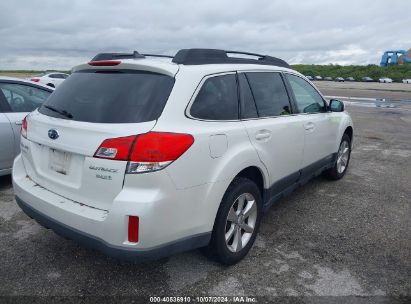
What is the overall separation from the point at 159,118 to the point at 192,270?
135 centimetres

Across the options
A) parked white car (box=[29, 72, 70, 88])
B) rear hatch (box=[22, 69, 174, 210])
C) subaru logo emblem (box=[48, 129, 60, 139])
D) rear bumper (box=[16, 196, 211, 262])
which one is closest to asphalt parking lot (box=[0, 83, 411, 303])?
rear bumper (box=[16, 196, 211, 262])

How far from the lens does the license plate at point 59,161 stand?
270cm

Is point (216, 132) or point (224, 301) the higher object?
point (216, 132)

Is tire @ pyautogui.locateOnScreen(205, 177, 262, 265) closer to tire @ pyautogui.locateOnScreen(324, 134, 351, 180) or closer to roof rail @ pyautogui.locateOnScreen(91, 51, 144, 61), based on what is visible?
roof rail @ pyautogui.locateOnScreen(91, 51, 144, 61)

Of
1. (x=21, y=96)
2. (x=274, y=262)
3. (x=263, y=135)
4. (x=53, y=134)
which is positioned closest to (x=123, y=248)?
(x=53, y=134)

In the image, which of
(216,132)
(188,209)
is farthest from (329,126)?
(188,209)

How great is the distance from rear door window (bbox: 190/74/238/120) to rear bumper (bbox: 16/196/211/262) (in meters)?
0.91

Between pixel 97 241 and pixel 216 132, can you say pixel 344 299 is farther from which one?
pixel 97 241

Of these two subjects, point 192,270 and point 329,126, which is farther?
point 329,126

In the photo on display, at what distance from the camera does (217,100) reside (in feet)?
9.66

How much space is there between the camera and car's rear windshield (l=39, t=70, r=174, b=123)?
255cm

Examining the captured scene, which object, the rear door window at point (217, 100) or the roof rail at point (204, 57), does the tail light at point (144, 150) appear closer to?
the rear door window at point (217, 100)

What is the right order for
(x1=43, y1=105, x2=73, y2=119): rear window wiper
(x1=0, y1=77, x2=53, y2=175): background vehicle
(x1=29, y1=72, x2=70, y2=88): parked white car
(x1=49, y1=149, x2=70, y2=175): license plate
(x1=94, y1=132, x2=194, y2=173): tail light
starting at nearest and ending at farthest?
(x1=94, y1=132, x2=194, y2=173): tail light < (x1=49, y1=149, x2=70, y2=175): license plate < (x1=43, y1=105, x2=73, y2=119): rear window wiper < (x1=0, y1=77, x2=53, y2=175): background vehicle < (x1=29, y1=72, x2=70, y2=88): parked white car

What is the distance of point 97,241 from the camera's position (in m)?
2.50
